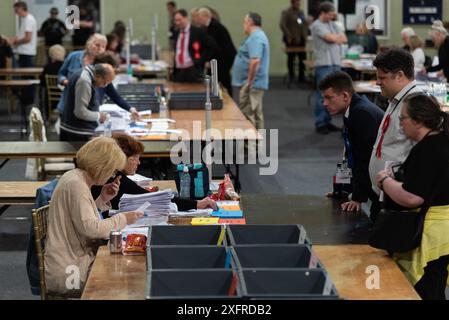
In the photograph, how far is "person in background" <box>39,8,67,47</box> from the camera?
667 inches

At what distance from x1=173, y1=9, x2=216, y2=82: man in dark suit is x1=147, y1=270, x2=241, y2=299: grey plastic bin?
26.3 feet

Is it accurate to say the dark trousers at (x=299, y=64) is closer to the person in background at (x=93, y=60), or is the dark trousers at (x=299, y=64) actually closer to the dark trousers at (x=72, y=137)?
the person in background at (x=93, y=60)

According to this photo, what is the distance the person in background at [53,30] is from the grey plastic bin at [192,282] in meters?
13.7

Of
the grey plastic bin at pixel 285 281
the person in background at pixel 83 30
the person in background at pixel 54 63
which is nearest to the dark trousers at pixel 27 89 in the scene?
the person in background at pixel 54 63

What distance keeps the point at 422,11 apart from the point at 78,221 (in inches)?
581

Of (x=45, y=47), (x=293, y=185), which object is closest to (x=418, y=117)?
(x=293, y=185)

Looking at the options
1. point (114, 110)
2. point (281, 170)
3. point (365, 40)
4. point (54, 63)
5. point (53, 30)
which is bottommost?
point (281, 170)

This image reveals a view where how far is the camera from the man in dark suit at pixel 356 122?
511 centimetres

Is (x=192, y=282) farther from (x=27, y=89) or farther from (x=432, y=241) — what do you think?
(x=27, y=89)

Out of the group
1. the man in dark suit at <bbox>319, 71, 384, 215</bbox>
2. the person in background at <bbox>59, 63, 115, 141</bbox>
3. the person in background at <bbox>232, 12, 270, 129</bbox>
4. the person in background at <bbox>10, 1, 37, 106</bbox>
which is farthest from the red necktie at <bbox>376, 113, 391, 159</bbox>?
the person in background at <bbox>10, 1, 37, 106</bbox>

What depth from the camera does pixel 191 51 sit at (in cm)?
1166

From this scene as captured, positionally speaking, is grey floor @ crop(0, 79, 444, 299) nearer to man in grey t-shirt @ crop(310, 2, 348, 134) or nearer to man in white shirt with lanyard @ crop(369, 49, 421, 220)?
man in grey t-shirt @ crop(310, 2, 348, 134)

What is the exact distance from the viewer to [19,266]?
6547 millimetres

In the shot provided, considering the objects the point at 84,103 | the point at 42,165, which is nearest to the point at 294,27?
the point at 84,103
